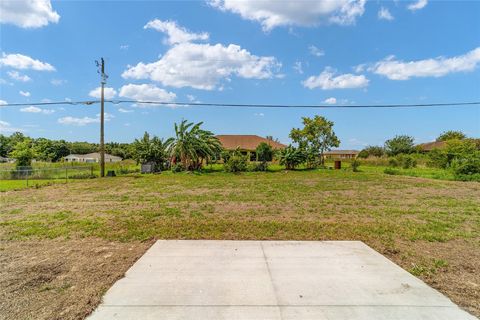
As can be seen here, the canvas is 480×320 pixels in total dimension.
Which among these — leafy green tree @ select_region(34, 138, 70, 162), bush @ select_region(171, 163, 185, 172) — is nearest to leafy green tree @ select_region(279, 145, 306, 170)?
bush @ select_region(171, 163, 185, 172)

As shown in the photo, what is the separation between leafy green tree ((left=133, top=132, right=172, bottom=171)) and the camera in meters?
23.8

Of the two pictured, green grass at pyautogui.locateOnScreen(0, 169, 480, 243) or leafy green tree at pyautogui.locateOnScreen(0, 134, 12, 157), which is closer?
green grass at pyautogui.locateOnScreen(0, 169, 480, 243)

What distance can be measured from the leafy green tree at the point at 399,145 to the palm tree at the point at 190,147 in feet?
126

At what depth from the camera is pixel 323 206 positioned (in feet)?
26.8

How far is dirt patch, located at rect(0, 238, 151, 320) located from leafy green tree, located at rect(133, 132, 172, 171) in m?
19.6

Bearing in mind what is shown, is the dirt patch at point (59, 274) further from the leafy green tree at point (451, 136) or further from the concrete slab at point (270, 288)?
the leafy green tree at point (451, 136)

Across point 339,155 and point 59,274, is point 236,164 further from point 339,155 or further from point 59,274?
A: point 339,155

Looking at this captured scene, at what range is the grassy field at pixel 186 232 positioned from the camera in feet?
10.2

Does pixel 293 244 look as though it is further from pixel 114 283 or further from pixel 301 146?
pixel 301 146

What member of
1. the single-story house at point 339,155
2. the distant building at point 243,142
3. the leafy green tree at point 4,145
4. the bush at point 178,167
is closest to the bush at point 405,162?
the distant building at point 243,142

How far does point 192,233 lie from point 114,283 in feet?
7.02

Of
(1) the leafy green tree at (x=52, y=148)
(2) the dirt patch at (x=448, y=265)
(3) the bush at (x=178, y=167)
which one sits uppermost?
(1) the leafy green tree at (x=52, y=148)

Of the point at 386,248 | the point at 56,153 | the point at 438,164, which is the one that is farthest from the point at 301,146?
the point at 56,153

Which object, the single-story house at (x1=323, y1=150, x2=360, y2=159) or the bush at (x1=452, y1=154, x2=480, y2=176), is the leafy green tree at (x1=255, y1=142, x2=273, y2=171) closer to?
the bush at (x1=452, y1=154, x2=480, y2=176)
